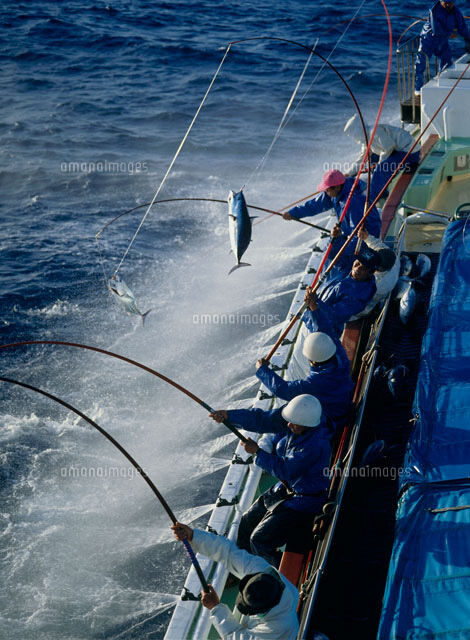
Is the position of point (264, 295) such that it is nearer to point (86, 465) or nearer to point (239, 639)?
point (86, 465)

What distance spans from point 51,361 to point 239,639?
5.90 meters

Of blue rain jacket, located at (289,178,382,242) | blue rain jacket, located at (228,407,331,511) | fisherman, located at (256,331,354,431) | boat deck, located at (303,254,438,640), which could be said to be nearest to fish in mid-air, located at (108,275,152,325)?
fisherman, located at (256,331,354,431)

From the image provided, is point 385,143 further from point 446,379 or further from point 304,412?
point 304,412

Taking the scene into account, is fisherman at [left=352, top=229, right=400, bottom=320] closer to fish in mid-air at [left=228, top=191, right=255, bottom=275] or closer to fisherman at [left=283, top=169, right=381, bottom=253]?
fisherman at [left=283, top=169, right=381, bottom=253]

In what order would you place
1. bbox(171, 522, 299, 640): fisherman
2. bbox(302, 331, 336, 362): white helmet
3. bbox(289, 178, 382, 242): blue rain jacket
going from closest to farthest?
bbox(171, 522, 299, 640): fisherman, bbox(302, 331, 336, 362): white helmet, bbox(289, 178, 382, 242): blue rain jacket

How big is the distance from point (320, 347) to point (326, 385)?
0.31 meters

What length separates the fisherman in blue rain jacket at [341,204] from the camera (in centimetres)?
679

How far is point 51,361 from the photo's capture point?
346 inches

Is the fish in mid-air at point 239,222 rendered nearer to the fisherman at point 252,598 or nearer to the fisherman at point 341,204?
the fisherman at point 341,204

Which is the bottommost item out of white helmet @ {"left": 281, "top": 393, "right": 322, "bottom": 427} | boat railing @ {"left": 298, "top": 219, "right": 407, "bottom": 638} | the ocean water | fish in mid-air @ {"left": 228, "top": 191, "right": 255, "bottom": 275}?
the ocean water

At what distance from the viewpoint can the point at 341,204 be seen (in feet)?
23.0

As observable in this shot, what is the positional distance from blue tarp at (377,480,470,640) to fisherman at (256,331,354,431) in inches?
39.2

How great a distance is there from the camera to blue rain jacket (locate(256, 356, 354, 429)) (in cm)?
495

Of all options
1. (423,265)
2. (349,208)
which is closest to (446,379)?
(423,265)
